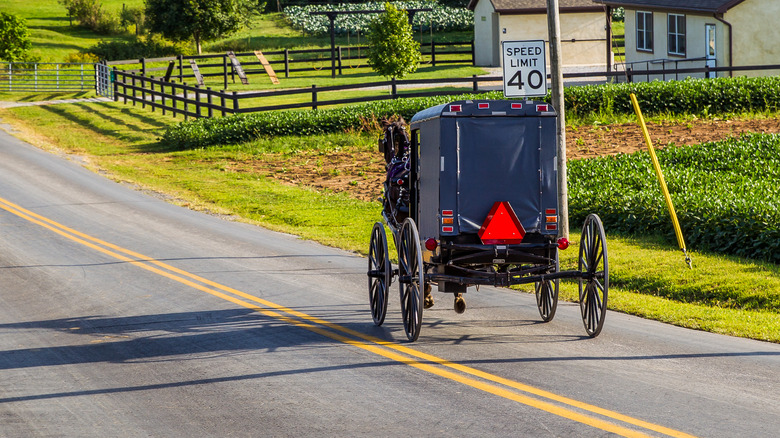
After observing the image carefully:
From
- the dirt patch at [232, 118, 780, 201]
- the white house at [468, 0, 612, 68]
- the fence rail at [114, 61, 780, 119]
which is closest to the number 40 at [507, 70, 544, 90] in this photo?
the dirt patch at [232, 118, 780, 201]

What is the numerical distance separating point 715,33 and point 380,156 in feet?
51.3

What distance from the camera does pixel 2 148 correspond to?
30.2 meters

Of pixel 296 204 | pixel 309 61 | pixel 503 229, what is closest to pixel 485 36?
pixel 309 61

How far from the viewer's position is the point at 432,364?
8.60 meters

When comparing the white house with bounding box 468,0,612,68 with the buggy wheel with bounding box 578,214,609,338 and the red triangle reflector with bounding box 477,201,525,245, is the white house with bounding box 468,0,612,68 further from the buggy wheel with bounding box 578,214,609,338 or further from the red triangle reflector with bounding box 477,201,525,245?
the red triangle reflector with bounding box 477,201,525,245

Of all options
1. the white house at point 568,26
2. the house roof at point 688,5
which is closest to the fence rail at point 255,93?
the house roof at point 688,5

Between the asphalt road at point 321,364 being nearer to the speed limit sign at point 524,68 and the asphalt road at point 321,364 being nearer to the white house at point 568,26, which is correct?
the speed limit sign at point 524,68

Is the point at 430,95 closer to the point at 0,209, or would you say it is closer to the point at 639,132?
the point at 639,132

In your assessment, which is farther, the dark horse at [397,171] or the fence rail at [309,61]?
the fence rail at [309,61]

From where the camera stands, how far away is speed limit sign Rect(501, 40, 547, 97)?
13.6 m

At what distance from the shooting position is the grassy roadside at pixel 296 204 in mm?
11461

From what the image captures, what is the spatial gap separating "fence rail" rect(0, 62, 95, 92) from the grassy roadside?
8443 millimetres

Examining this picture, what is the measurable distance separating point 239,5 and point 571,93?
38.3 meters

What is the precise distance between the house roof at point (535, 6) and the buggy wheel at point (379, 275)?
44354mm
